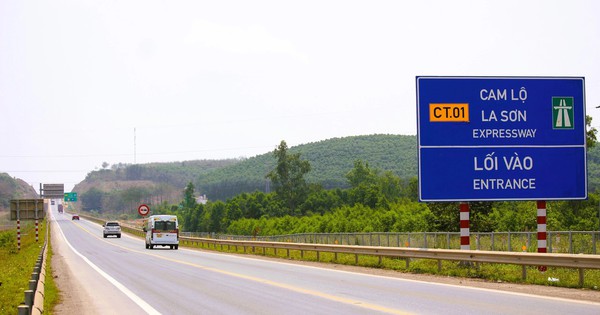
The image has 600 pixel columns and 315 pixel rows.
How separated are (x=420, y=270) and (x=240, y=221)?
127248 mm

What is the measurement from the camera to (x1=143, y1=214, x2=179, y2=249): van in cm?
5359

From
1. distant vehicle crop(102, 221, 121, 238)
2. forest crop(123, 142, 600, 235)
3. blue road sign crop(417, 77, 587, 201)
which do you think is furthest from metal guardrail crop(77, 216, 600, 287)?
distant vehicle crop(102, 221, 121, 238)

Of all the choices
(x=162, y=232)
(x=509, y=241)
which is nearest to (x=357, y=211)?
(x=162, y=232)

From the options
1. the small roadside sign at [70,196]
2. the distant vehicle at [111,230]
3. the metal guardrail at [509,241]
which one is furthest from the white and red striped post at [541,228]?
the small roadside sign at [70,196]

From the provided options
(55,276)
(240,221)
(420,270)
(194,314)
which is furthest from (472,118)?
(240,221)

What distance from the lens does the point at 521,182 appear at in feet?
71.2

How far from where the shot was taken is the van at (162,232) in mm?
53594

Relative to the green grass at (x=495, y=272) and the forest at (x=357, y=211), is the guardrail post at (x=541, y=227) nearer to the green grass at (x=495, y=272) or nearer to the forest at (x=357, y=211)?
the green grass at (x=495, y=272)

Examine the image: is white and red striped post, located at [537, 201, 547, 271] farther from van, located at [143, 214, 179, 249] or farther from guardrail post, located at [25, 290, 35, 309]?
van, located at [143, 214, 179, 249]

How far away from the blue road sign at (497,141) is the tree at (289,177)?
12734cm

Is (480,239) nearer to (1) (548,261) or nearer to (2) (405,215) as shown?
(1) (548,261)

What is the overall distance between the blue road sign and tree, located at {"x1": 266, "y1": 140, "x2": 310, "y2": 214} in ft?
418

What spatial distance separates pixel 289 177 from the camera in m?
156

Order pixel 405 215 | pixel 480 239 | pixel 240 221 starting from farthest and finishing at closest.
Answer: pixel 240 221 → pixel 405 215 → pixel 480 239
